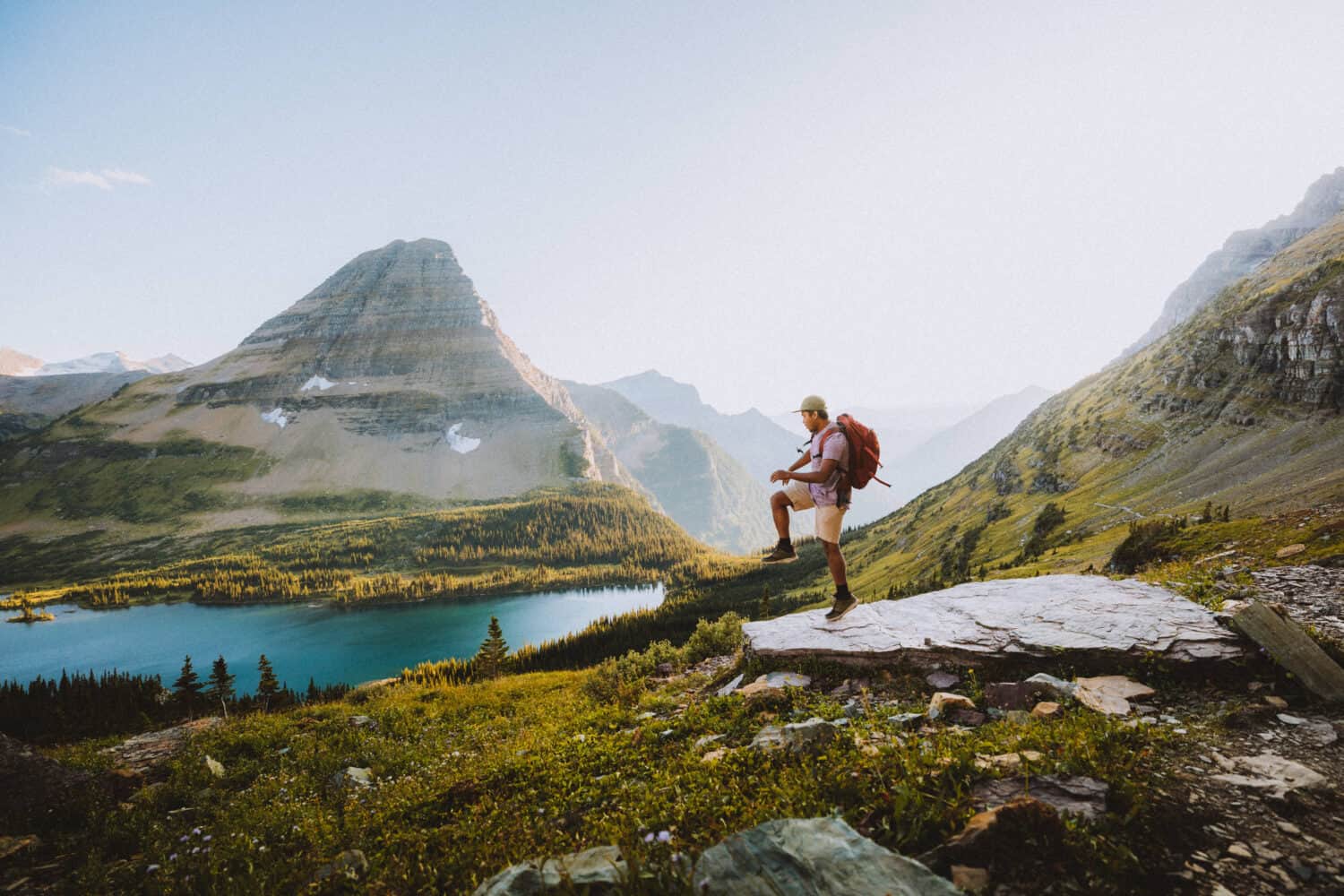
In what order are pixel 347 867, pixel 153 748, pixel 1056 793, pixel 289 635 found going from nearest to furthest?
pixel 1056 793 < pixel 347 867 < pixel 153 748 < pixel 289 635

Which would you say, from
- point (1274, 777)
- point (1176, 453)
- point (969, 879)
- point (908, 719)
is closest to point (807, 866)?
Answer: point (969, 879)

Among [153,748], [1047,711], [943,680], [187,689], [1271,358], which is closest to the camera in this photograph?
[1047,711]

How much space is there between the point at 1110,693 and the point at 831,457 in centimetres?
580

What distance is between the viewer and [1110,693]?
7730 mm

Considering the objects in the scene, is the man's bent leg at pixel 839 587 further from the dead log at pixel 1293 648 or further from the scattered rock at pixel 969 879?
the scattered rock at pixel 969 879

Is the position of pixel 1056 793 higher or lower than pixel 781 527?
lower

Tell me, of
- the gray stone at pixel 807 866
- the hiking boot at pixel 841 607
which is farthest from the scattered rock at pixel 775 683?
the gray stone at pixel 807 866

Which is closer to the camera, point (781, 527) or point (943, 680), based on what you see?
point (943, 680)

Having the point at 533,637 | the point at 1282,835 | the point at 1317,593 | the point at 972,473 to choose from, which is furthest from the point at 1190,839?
the point at 972,473

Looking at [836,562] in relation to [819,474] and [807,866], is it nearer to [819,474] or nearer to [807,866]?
[819,474]

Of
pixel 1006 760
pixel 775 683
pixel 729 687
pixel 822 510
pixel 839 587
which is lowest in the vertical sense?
pixel 729 687

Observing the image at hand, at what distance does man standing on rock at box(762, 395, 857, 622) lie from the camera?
10.7 metres

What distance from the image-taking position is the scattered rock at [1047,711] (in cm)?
723

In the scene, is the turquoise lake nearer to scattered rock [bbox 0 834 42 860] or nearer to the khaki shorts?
scattered rock [bbox 0 834 42 860]
